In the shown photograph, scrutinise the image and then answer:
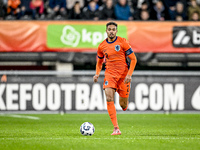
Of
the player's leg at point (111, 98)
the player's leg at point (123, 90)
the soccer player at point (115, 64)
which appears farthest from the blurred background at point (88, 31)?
the player's leg at point (111, 98)

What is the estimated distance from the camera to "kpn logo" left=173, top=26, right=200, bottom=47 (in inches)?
704

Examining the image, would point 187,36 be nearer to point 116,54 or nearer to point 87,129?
point 116,54

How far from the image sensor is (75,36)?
1759cm

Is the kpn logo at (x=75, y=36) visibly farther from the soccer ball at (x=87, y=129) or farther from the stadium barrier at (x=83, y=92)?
the soccer ball at (x=87, y=129)

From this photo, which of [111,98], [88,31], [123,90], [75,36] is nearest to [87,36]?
[88,31]

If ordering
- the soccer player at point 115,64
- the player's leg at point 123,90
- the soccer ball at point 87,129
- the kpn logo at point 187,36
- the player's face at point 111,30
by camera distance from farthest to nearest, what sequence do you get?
the kpn logo at point 187,36, the player's leg at point 123,90, the soccer player at point 115,64, the player's face at point 111,30, the soccer ball at point 87,129

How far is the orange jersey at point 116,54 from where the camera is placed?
29.3 feet

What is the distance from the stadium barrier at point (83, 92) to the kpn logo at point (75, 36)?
2.18m

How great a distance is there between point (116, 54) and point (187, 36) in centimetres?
951

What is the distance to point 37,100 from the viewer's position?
15.2 m

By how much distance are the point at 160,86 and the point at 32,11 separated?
553 centimetres

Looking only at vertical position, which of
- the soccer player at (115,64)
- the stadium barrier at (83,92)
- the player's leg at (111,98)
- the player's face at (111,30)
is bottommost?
the stadium barrier at (83,92)

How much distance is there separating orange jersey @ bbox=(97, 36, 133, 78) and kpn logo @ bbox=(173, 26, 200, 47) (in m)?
9.20

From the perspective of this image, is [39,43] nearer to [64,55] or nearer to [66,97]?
[64,55]
